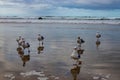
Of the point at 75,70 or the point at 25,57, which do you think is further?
the point at 25,57

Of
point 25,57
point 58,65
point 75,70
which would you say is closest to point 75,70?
point 75,70

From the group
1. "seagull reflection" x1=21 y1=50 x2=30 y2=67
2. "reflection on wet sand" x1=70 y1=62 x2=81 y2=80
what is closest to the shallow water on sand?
"reflection on wet sand" x1=70 y1=62 x2=81 y2=80

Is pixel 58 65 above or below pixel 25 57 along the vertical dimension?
below

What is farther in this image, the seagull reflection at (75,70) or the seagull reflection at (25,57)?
the seagull reflection at (25,57)

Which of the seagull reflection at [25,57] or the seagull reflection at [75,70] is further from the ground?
the seagull reflection at [25,57]

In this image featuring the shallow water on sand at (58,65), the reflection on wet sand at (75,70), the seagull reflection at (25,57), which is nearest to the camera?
the shallow water on sand at (58,65)

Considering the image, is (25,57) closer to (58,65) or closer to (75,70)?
(58,65)

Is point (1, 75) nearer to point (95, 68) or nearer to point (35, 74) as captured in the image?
point (35, 74)

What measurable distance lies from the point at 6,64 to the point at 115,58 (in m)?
6.26

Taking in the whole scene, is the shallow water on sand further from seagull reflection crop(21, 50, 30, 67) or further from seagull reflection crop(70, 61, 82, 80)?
seagull reflection crop(21, 50, 30, 67)

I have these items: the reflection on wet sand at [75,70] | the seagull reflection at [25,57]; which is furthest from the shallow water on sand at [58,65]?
the seagull reflection at [25,57]

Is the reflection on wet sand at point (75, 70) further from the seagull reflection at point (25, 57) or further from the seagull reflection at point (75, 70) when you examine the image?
the seagull reflection at point (25, 57)

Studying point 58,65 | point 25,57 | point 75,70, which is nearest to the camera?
point 75,70

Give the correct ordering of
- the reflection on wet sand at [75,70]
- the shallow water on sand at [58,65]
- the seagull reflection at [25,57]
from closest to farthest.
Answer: the shallow water on sand at [58,65]
the reflection on wet sand at [75,70]
the seagull reflection at [25,57]
